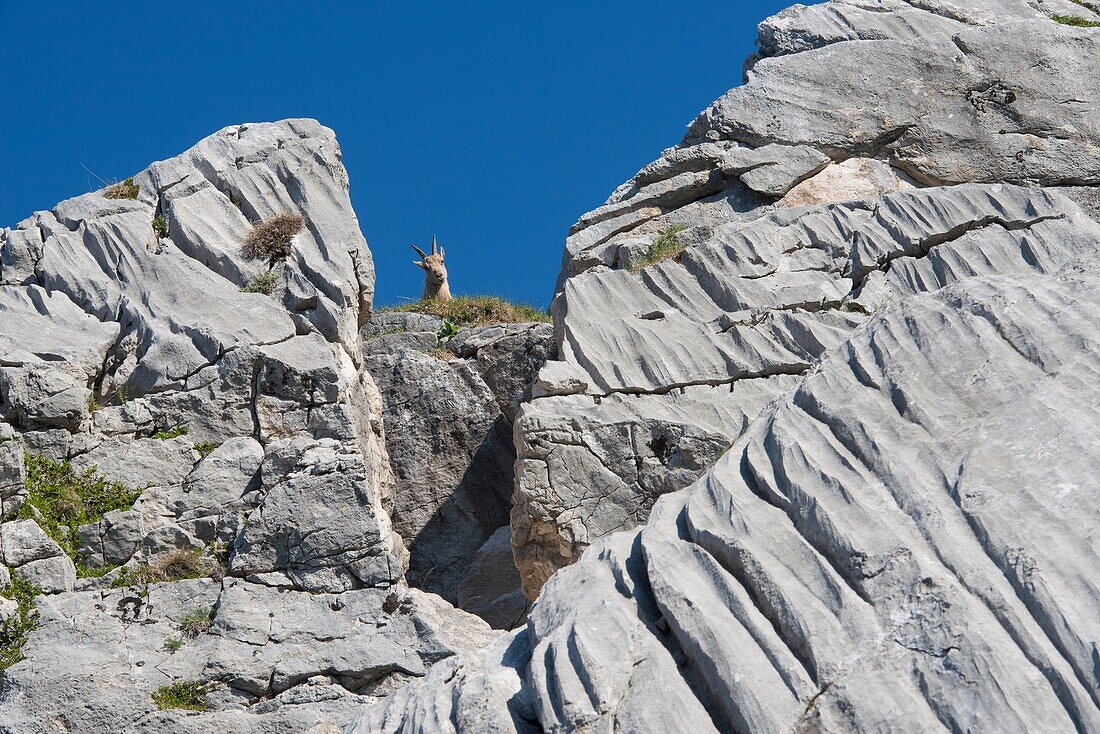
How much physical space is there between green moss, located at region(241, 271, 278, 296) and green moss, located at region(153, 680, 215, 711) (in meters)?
5.76

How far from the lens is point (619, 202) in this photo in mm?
20375

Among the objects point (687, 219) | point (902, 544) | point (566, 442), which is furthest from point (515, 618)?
point (902, 544)

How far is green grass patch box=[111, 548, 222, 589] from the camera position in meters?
15.0

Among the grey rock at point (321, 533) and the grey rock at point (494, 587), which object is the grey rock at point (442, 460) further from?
the grey rock at point (321, 533)

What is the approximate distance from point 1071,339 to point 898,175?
10.0 m

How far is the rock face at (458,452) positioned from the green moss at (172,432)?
364 cm

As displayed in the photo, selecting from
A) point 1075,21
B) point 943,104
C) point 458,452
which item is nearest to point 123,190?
point 458,452

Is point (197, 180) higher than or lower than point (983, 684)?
higher

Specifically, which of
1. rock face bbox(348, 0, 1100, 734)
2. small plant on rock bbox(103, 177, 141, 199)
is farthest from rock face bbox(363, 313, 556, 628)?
small plant on rock bbox(103, 177, 141, 199)

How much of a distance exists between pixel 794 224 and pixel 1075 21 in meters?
7.06

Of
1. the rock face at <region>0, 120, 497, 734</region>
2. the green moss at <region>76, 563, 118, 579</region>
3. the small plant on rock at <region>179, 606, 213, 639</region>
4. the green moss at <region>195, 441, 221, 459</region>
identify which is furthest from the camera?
the green moss at <region>195, 441, 221, 459</region>

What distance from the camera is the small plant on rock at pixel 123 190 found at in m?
19.4

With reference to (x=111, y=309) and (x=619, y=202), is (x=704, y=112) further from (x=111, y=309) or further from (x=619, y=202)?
(x=111, y=309)

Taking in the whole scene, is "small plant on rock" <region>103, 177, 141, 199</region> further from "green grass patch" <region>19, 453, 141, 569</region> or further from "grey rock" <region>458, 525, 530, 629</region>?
"grey rock" <region>458, 525, 530, 629</region>
